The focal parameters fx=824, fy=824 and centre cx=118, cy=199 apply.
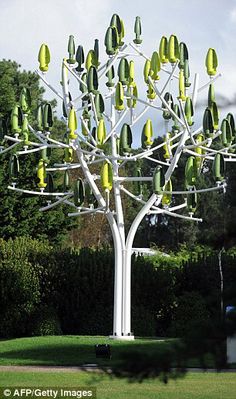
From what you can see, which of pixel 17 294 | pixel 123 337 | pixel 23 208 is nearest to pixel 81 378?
pixel 123 337

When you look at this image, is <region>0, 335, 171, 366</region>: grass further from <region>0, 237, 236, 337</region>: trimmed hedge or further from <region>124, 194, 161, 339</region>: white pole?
<region>0, 237, 236, 337</region>: trimmed hedge

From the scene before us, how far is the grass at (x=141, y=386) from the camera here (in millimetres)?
10680

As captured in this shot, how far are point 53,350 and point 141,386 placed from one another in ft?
20.8

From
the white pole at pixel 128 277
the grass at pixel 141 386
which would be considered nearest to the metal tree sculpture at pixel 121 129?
the white pole at pixel 128 277

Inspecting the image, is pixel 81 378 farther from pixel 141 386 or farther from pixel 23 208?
pixel 23 208

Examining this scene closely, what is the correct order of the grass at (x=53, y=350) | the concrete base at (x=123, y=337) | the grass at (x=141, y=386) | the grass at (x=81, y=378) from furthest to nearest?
the concrete base at (x=123, y=337)
the grass at (x=53, y=350)
the grass at (x=81, y=378)
the grass at (x=141, y=386)

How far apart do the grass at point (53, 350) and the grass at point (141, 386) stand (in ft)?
8.84

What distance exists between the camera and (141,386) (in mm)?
11883

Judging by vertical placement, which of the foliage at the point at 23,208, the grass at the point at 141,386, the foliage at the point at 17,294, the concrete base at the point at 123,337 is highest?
the foliage at the point at 23,208

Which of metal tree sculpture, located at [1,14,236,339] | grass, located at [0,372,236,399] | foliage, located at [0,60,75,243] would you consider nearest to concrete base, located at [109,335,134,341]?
metal tree sculpture, located at [1,14,236,339]

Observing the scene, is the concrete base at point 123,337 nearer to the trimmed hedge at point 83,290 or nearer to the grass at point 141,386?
the trimmed hedge at point 83,290

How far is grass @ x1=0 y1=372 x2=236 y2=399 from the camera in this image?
420 inches

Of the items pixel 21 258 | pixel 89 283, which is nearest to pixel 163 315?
pixel 89 283

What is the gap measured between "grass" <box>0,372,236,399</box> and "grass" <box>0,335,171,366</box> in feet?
8.84
